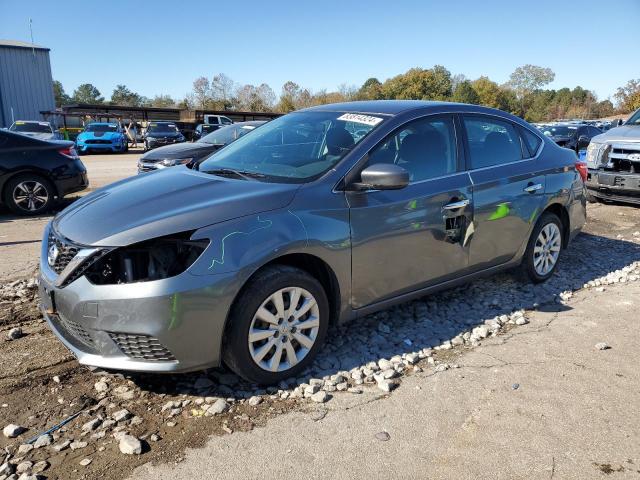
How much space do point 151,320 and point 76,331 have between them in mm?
565

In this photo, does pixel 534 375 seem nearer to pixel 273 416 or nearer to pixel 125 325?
pixel 273 416

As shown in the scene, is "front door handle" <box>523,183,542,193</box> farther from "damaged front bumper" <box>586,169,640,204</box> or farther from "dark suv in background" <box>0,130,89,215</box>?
"dark suv in background" <box>0,130,89,215</box>

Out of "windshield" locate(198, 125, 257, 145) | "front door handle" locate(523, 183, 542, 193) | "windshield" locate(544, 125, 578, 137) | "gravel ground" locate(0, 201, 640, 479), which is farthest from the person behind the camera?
"windshield" locate(544, 125, 578, 137)

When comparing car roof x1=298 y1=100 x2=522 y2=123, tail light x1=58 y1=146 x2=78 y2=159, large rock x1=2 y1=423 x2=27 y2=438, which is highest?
car roof x1=298 y1=100 x2=522 y2=123

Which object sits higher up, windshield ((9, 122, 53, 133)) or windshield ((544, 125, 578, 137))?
windshield ((9, 122, 53, 133))

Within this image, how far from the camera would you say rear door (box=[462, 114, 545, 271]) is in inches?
166

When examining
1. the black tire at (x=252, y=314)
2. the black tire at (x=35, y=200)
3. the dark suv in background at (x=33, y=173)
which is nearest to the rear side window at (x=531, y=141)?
the black tire at (x=252, y=314)

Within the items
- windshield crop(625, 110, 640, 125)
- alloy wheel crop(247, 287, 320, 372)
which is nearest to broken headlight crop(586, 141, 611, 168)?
windshield crop(625, 110, 640, 125)

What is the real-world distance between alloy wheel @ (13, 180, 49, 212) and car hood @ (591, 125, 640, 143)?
9.49 meters

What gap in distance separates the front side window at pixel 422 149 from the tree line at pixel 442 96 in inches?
2711

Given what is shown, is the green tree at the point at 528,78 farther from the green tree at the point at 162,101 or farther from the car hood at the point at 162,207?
the car hood at the point at 162,207

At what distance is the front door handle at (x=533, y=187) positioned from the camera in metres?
4.63

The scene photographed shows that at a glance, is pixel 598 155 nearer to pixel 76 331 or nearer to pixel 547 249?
pixel 547 249

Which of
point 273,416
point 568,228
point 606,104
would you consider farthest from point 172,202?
point 606,104
